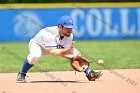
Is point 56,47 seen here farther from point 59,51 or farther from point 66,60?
point 66,60

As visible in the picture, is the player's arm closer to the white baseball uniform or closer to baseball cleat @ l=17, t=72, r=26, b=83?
the white baseball uniform

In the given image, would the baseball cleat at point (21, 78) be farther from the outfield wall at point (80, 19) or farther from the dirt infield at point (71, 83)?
the outfield wall at point (80, 19)

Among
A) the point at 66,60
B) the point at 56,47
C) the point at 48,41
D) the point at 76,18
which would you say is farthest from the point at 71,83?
the point at 76,18

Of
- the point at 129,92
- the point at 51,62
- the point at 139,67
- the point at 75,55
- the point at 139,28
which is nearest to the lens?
the point at 129,92

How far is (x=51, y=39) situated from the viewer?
10961mm

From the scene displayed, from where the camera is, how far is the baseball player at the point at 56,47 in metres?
10.9

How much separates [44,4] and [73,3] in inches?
53.4

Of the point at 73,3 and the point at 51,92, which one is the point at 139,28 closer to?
the point at 73,3

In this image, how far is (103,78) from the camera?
38.1 ft

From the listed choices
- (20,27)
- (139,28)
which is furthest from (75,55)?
(139,28)

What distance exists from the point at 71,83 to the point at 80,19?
633 inches

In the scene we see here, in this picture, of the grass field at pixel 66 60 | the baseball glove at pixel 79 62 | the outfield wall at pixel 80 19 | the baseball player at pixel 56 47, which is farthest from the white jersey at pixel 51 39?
the outfield wall at pixel 80 19

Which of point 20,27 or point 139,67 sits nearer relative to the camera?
point 139,67

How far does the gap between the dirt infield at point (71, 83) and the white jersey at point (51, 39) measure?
2.27 feet
